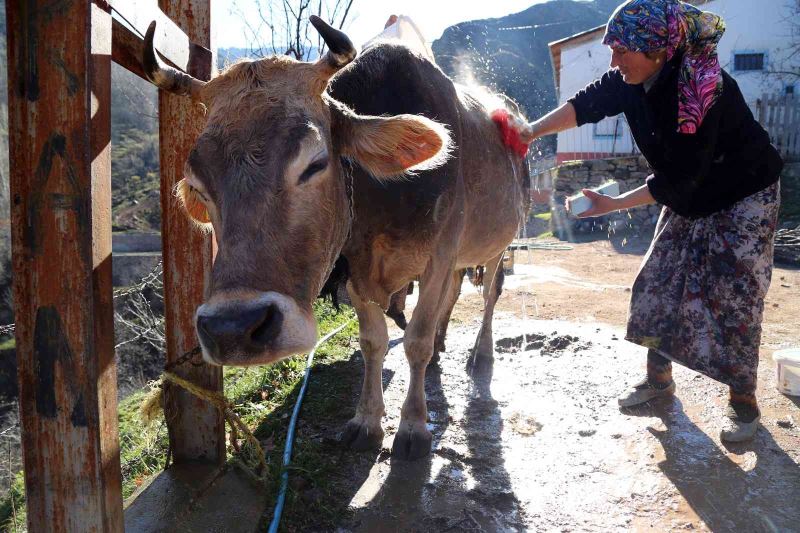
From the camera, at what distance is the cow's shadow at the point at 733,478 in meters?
2.72

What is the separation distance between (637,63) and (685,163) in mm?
582

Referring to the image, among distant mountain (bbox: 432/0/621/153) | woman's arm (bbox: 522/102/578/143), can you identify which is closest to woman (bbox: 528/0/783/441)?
woman's arm (bbox: 522/102/578/143)

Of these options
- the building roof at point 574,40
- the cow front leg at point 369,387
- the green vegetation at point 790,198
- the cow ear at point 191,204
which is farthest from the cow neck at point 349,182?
the building roof at point 574,40

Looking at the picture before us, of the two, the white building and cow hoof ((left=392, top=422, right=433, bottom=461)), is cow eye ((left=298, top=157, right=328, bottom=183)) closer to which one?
cow hoof ((left=392, top=422, right=433, bottom=461))

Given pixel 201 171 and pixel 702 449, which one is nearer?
pixel 201 171

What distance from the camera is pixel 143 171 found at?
1988 cm

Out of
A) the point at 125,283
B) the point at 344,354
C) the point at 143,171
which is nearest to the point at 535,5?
the point at 143,171

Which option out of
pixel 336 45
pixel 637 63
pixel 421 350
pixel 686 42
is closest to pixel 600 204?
pixel 637 63

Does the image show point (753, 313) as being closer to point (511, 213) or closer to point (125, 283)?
point (511, 213)

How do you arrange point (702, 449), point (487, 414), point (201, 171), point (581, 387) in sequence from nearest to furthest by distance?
point (201, 171)
point (702, 449)
point (487, 414)
point (581, 387)

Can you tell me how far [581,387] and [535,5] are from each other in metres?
92.4

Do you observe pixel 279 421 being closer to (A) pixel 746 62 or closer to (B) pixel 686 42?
(B) pixel 686 42

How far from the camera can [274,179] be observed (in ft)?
6.93

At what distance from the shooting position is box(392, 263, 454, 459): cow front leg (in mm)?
3314
